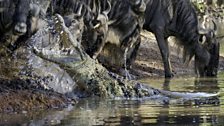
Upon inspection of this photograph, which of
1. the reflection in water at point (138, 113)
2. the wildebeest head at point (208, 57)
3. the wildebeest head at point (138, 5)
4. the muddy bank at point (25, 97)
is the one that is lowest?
the reflection in water at point (138, 113)

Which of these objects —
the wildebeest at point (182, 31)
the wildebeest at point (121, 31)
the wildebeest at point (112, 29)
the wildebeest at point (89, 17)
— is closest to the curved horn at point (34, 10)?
the wildebeest at point (89, 17)

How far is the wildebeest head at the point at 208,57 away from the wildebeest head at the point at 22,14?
12836 millimetres

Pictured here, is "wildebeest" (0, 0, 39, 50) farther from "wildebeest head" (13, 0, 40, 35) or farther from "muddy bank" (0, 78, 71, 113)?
"muddy bank" (0, 78, 71, 113)

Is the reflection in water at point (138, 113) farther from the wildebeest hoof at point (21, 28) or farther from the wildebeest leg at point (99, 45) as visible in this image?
the wildebeest leg at point (99, 45)

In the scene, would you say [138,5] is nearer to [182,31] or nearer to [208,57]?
[182,31]

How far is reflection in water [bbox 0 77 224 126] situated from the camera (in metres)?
8.73

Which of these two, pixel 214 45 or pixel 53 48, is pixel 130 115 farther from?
pixel 214 45

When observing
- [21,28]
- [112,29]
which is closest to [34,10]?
[21,28]

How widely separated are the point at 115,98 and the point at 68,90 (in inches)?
32.9

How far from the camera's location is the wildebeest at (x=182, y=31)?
2356 cm

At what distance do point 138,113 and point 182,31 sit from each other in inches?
568

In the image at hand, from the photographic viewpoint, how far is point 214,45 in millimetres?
24781

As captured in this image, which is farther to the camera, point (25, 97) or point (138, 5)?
point (138, 5)

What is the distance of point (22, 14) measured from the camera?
11516 mm
